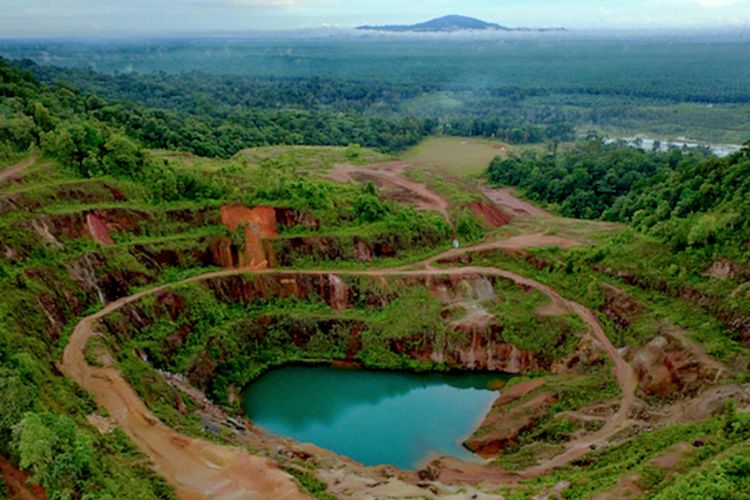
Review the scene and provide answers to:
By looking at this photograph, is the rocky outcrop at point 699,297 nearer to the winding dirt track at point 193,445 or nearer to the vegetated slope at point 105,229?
the winding dirt track at point 193,445

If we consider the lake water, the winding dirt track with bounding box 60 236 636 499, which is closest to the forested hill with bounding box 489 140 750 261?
the winding dirt track with bounding box 60 236 636 499

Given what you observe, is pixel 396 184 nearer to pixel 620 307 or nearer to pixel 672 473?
pixel 620 307

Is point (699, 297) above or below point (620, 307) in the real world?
above

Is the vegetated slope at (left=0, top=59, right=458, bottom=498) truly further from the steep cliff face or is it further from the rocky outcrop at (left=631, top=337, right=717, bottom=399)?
the rocky outcrop at (left=631, top=337, right=717, bottom=399)

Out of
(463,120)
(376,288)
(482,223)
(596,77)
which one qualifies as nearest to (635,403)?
(376,288)

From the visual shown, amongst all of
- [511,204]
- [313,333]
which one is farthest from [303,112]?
[313,333]

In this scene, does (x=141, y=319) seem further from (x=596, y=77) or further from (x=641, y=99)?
(x=596, y=77)
